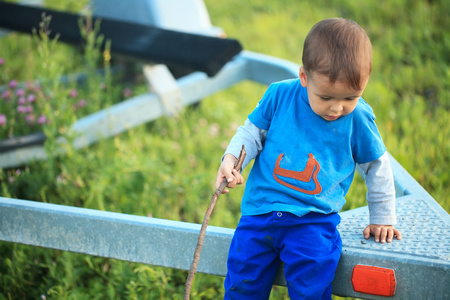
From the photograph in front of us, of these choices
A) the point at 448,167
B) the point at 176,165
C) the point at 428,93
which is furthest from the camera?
the point at 428,93

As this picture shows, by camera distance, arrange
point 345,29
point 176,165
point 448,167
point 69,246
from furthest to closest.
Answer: point 176,165
point 448,167
point 69,246
point 345,29

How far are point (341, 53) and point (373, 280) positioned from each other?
0.68 meters

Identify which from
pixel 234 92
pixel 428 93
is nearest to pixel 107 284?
pixel 234 92

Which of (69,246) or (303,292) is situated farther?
(69,246)

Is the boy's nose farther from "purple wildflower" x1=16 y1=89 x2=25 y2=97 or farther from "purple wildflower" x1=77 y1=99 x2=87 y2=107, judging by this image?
"purple wildflower" x1=16 y1=89 x2=25 y2=97

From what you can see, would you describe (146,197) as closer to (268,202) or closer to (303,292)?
(268,202)

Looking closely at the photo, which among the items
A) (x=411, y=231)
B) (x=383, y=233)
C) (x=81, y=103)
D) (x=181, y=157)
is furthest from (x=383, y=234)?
(x=81, y=103)

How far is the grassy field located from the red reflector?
27.7 inches

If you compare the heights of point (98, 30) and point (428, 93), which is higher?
point (98, 30)

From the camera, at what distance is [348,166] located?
4.90 feet

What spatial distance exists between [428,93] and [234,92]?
1.65 metres

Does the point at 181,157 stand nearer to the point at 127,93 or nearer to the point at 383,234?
the point at 127,93

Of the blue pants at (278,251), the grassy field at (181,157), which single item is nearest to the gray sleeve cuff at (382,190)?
the blue pants at (278,251)

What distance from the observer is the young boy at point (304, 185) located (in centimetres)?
137
